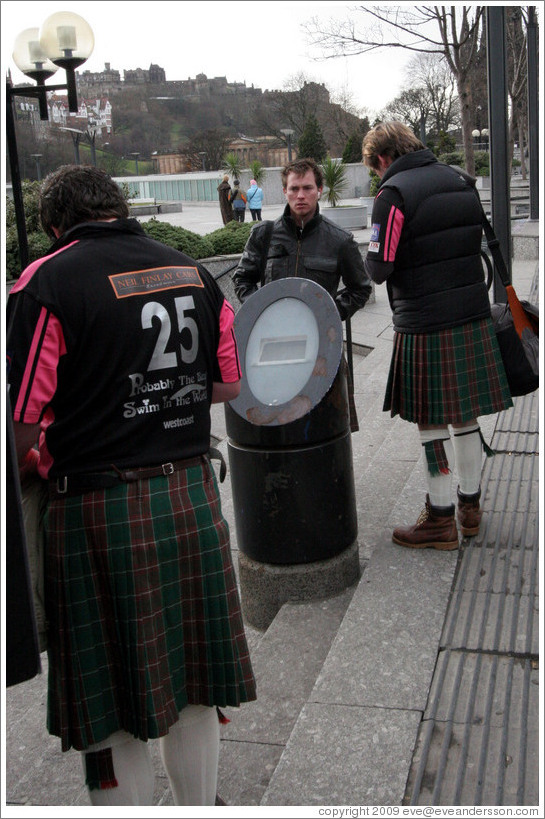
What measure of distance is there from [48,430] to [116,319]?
336mm

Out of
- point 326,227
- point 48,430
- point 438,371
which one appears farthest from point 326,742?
point 326,227

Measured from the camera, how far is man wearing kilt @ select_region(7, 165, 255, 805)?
6.75ft

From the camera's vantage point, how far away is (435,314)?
12.1 ft

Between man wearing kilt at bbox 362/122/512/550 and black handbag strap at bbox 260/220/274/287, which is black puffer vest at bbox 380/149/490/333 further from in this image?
black handbag strap at bbox 260/220/274/287

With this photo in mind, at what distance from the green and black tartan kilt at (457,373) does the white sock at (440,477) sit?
8cm

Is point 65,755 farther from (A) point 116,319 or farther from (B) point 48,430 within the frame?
(A) point 116,319

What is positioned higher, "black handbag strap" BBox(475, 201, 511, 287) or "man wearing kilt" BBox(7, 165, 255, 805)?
"black handbag strap" BBox(475, 201, 511, 287)

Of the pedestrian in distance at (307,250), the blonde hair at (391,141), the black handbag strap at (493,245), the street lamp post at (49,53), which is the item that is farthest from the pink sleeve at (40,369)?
the pedestrian in distance at (307,250)

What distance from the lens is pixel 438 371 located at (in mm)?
3752

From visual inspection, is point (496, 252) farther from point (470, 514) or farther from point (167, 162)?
point (167, 162)

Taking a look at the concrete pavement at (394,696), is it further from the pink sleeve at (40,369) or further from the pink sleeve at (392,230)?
the pink sleeve at (392,230)

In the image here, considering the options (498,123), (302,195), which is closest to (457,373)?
(302,195)

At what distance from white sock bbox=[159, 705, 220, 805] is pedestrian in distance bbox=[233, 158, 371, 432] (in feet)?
7.42

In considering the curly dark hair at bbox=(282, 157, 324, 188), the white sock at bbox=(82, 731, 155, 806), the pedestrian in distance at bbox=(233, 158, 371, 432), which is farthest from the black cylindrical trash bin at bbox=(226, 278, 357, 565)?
the white sock at bbox=(82, 731, 155, 806)
